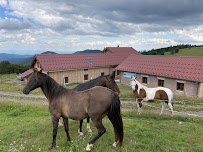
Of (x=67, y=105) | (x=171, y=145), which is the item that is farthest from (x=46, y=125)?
(x=171, y=145)

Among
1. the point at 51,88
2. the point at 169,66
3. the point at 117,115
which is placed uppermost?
the point at 169,66

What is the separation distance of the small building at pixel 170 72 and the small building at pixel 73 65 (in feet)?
15.7

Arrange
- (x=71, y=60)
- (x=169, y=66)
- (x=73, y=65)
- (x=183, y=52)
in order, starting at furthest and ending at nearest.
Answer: (x=183, y=52) → (x=71, y=60) → (x=73, y=65) → (x=169, y=66)

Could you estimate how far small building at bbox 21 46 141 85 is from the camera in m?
24.5

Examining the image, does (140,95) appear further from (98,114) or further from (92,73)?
(92,73)

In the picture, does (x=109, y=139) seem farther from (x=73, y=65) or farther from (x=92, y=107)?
(x=73, y=65)

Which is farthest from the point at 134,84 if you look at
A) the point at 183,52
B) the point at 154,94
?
the point at 183,52

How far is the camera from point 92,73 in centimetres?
2917

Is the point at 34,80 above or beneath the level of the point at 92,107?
above

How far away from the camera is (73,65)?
26641 mm

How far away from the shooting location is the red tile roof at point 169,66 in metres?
17.6

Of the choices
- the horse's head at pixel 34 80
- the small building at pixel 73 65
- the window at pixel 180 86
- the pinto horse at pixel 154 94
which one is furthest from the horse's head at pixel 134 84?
the small building at pixel 73 65

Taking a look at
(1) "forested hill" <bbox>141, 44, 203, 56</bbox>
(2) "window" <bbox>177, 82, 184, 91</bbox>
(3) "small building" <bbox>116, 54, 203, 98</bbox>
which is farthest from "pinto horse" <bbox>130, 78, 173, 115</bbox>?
(1) "forested hill" <bbox>141, 44, 203, 56</bbox>

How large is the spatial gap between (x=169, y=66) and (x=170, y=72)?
158 cm
